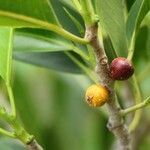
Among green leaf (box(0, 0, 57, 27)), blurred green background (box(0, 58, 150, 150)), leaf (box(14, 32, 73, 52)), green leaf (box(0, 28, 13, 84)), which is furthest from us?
blurred green background (box(0, 58, 150, 150))

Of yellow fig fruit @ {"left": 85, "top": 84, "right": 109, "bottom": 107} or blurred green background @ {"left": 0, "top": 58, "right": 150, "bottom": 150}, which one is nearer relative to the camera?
yellow fig fruit @ {"left": 85, "top": 84, "right": 109, "bottom": 107}

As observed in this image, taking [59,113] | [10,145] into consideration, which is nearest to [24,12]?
[10,145]

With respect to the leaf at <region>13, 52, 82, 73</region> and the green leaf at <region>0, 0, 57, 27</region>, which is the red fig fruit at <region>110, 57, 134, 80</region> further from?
the leaf at <region>13, 52, 82, 73</region>

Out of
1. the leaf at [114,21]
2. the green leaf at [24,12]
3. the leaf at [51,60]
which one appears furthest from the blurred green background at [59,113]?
the green leaf at [24,12]

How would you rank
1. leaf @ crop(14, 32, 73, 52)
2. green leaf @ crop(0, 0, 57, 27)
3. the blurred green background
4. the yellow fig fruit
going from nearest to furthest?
green leaf @ crop(0, 0, 57, 27)
the yellow fig fruit
leaf @ crop(14, 32, 73, 52)
the blurred green background

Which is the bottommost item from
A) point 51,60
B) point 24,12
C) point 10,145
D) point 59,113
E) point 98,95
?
point 59,113

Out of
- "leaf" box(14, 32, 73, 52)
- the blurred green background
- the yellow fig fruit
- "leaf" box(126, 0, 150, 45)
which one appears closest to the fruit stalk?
the yellow fig fruit

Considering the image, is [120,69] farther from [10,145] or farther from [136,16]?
[10,145]

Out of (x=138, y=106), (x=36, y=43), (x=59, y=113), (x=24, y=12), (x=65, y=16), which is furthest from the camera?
(x=59, y=113)
